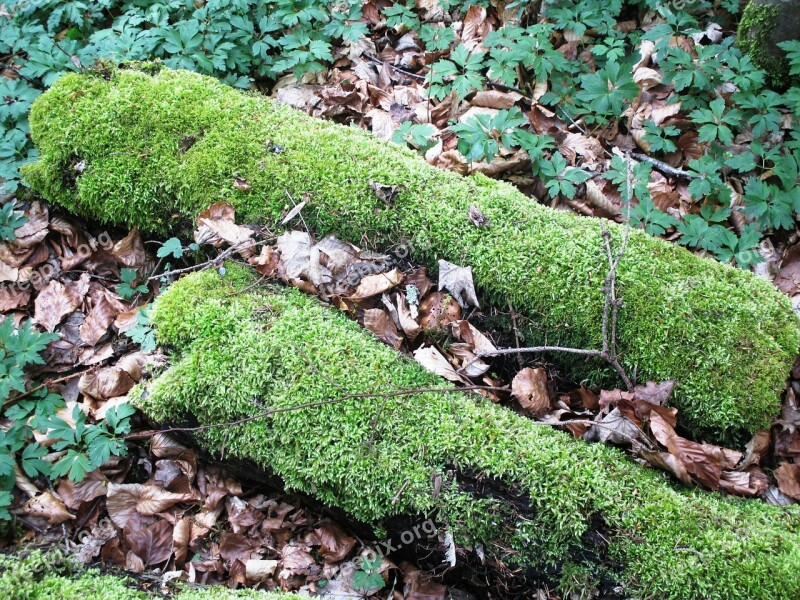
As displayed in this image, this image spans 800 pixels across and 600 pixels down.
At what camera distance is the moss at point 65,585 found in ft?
6.86

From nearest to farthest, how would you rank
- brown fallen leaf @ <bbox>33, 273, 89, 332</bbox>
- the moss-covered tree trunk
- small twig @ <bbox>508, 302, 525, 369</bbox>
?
small twig @ <bbox>508, 302, 525, 369</bbox> → brown fallen leaf @ <bbox>33, 273, 89, 332</bbox> → the moss-covered tree trunk

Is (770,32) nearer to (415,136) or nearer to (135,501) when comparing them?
(415,136)

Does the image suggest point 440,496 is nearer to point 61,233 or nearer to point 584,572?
point 584,572

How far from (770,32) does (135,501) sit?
5.08 m

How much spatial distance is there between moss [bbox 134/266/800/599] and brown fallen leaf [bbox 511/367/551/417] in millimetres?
213

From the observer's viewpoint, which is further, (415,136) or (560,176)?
(415,136)

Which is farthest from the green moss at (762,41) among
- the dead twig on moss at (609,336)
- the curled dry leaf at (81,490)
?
the curled dry leaf at (81,490)

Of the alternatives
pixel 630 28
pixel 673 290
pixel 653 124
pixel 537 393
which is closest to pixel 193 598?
pixel 537 393

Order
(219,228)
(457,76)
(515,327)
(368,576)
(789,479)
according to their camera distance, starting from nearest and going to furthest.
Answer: (368,576) < (789,479) < (515,327) < (219,228) < (457,76)

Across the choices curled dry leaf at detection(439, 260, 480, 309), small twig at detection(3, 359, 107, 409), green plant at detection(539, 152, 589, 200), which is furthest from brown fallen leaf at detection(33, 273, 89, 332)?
green plant at detection(539, 152, 589, 200)

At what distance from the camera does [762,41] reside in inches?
159

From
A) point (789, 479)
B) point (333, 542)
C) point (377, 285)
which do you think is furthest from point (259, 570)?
point (789, 479)

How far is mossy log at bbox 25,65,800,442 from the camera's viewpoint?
109 inches

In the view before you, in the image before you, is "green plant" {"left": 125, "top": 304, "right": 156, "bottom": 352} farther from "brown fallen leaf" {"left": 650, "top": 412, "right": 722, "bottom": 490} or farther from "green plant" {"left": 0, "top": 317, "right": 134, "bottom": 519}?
"brown fallen leaf" {"left": 650, "top": 412, "right": 722, "bottom": 490}
